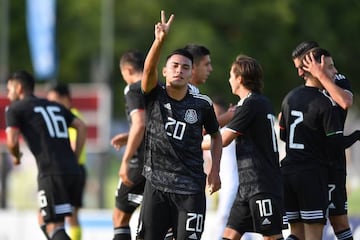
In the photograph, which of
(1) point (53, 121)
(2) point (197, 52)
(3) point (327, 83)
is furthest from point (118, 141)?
(3) point (327, 83)

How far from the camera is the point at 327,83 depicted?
11.4 metres

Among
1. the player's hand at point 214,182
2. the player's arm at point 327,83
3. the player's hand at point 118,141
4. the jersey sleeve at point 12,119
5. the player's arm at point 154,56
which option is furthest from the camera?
the jersey sleeve at point 12,119

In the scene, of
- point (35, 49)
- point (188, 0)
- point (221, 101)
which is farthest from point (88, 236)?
point (188, 0)

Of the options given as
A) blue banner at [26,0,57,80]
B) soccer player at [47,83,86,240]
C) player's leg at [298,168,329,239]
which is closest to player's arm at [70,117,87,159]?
soccer player at [47,83,86,240]

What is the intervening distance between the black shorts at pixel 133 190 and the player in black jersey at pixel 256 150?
83.4 inches

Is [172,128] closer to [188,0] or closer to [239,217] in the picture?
[239,217]

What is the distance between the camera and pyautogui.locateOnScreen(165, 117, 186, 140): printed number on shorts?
1102 cm

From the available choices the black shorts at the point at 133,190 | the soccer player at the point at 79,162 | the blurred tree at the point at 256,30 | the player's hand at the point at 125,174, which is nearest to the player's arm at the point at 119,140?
the black shorts at the point at 133,190

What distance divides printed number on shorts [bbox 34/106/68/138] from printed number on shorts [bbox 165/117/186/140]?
3.45 metres

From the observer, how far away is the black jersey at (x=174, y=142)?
36.1 feet

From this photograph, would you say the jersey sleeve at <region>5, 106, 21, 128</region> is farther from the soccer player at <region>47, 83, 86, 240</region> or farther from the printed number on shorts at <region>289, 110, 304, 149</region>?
the printed number on shorts at <region>289, 110, 304, 149</region>

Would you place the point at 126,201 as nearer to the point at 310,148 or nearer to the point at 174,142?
the point at 310,148

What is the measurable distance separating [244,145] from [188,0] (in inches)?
1307

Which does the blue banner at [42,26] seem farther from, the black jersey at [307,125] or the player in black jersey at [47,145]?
the black jersey at [307,125]
